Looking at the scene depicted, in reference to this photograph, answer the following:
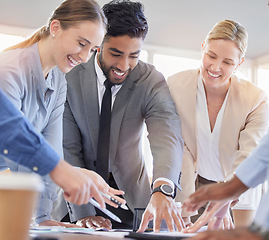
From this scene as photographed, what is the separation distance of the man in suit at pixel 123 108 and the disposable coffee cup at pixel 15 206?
1.58 meters

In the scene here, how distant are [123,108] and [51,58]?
2.05 ft

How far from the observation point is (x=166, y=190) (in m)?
1.88

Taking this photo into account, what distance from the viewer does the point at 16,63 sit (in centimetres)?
177

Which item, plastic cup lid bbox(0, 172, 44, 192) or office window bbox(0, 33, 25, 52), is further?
office window bbox(0, 33, 25, 52)

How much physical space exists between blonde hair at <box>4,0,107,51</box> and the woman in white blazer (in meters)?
0.76

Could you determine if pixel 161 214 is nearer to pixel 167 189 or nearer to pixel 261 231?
pixel 167 189

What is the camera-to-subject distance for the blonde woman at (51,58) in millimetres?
1835

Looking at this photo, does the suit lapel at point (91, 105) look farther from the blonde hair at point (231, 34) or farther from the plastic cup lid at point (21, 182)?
the plastic cup lid at point (21, 182)

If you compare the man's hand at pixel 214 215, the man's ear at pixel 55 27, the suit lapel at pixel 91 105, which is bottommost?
the man's hand at pixel 214 215

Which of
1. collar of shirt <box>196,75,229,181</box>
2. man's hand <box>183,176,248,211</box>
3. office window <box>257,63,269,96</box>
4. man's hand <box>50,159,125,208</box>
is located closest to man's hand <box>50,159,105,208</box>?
man's hand <box>50,159,125,208</box>

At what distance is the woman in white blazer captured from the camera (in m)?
2.40

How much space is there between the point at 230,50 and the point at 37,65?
3.79 feet

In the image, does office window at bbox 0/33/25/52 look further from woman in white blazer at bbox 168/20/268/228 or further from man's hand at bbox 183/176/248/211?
man's hand at bbox 183/176/248/211

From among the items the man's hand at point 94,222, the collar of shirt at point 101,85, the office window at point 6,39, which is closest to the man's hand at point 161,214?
the man's hand at point 94,222
